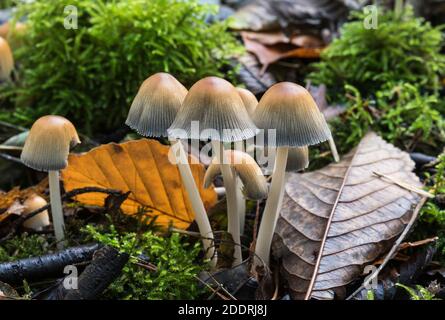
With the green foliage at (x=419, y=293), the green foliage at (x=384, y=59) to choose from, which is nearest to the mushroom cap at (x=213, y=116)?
the green foliage at (x=419, y=293)

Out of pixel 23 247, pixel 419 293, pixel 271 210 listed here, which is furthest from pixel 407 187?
pixel 23 247

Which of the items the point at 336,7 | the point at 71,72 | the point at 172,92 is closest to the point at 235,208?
the point at 172,92

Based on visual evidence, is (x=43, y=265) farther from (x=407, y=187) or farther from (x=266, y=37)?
(x=266, y=37)

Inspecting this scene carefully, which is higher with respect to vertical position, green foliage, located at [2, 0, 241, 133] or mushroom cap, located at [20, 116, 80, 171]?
green foliage, located at [2, 0, 241, 133]

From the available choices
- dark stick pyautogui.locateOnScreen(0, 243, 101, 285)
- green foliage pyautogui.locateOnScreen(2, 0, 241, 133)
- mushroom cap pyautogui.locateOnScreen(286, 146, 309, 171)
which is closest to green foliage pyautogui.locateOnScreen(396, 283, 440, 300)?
mushroom cap pyautogui.locateOnScreen(286, 146, 309, 171)

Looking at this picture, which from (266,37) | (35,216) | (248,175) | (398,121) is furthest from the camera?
(266,37)

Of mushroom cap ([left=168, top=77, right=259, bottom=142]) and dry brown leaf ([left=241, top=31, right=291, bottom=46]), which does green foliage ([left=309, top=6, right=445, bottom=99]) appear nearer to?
dry brown leaf ([left=241, top=31, right=291, bottom=46])
